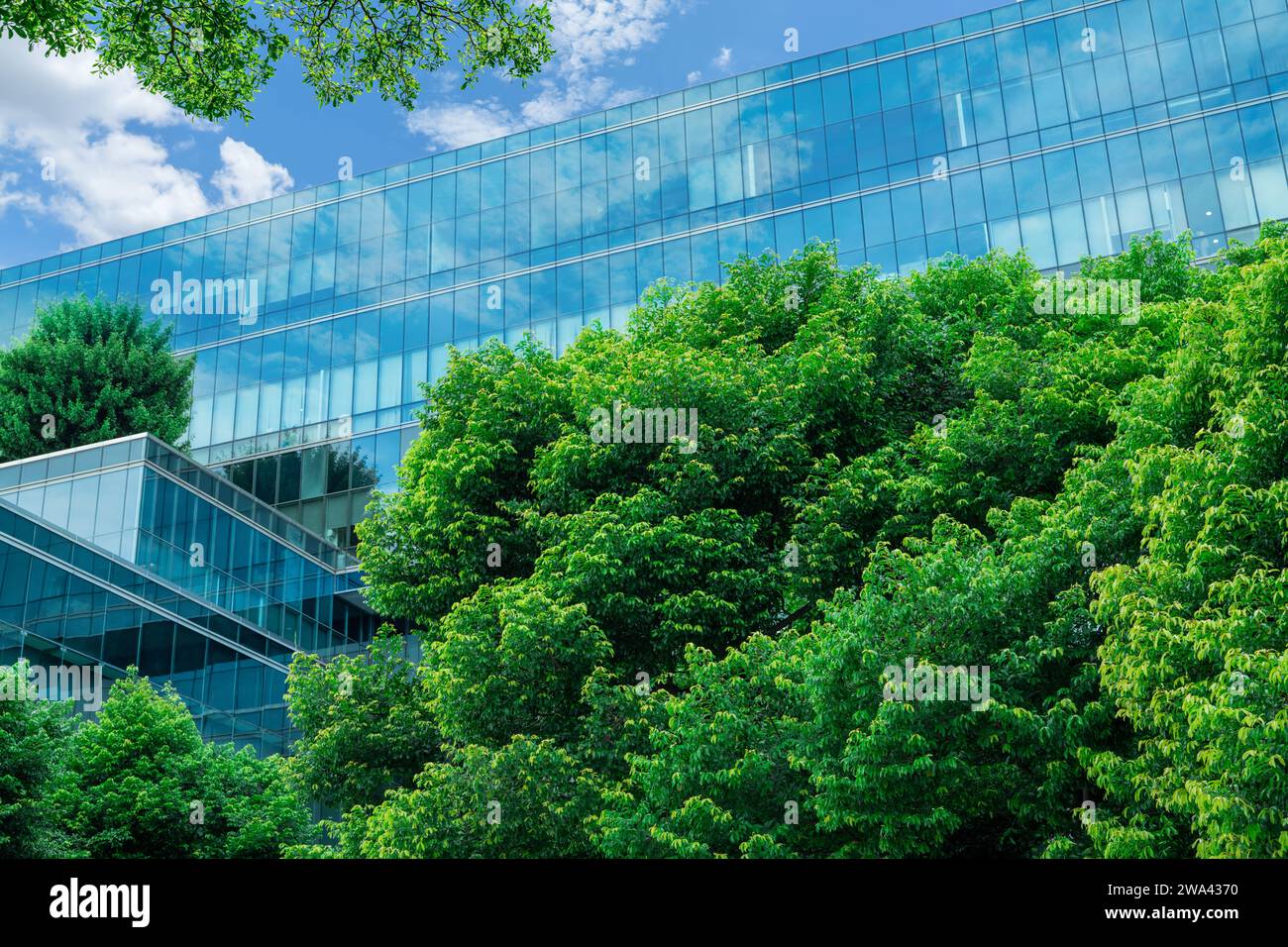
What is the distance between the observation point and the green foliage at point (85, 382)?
156 ft

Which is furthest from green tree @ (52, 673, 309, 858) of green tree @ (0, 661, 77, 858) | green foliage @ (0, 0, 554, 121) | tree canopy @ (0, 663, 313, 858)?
green foliage @ (0, 0, 554, 121)

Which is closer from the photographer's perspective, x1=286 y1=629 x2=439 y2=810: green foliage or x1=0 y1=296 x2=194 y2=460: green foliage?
x1=286 y1=629 x2=439 y2=810: green foliage

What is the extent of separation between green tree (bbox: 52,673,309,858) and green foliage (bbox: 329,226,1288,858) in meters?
7.07

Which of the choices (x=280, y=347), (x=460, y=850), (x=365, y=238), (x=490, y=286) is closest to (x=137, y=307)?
(x=280, y=347)

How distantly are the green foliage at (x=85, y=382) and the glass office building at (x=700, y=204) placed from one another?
556 cm

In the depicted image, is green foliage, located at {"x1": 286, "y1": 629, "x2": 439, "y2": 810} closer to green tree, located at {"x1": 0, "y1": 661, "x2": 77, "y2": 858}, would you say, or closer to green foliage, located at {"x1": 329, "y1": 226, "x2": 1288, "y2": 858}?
green foliage, located at {"x1": 329, "y1": 226, "x2": 1288, "y2": 858}

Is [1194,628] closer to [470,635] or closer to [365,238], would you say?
[470,635]

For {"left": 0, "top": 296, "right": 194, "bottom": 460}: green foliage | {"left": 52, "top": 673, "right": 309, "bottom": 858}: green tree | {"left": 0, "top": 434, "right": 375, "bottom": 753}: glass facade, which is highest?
{"left": 0, "top": 296, "right": 194, "bottom": 460}: green foliage

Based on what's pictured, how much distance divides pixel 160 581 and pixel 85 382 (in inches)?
712

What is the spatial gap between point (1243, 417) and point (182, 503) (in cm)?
2965

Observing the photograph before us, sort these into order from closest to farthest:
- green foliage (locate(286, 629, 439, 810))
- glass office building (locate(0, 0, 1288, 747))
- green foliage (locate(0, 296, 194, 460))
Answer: green foliage (locate(286, 629, 439, 810))
green foliage (locate(0, 296, 194, 460))
glass office building (locate(0, 0, 1288, 747))

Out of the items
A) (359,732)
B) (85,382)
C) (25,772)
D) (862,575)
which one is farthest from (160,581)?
(862,575)

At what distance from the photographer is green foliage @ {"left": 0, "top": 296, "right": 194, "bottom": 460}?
1876 inches

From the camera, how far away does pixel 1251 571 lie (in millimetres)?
14156
